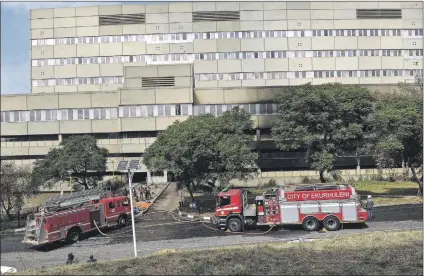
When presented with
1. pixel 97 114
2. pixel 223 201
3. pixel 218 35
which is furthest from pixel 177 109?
pixel 223 201

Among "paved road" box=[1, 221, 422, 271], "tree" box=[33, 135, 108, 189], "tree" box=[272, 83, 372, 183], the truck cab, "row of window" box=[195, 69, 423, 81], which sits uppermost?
"row of window" box=[195, 69, 423, 81]

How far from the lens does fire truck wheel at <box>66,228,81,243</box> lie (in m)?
27.2

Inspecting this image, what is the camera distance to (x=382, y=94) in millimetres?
55906

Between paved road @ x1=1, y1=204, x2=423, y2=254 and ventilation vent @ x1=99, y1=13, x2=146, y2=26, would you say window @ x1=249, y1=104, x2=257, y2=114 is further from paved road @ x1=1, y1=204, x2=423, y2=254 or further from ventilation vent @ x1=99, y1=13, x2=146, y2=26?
ventilation vent @ x1=99, y1=13, x2=146, y2=26

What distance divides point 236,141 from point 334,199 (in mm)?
13956

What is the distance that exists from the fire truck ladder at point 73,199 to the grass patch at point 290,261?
10.1 metres

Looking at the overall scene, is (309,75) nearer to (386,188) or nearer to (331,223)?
(386,188)

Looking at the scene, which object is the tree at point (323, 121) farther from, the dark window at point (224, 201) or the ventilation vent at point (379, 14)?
the ventilation vent at point (379, 14)

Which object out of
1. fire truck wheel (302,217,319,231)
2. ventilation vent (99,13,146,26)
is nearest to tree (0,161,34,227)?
fire truck wheel (302,217,319,231)

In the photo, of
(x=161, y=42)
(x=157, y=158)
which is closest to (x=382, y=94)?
(x=157, y=158)

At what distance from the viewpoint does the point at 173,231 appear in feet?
94.7

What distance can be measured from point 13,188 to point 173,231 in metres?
18.0

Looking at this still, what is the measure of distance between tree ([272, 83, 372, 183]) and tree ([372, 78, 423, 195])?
10.9ft

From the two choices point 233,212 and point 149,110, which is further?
point 149,110
